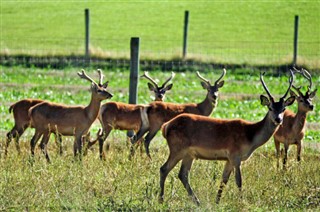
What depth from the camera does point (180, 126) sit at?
11102 mm

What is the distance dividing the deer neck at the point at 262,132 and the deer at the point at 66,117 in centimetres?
345

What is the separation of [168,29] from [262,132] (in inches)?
920

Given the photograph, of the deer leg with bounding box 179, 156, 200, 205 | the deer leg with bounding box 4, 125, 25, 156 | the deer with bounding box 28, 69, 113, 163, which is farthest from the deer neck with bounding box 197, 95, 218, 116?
the deer leg with bounding box 179, 156, 200, 205

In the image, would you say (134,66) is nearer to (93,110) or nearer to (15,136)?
(93,110)

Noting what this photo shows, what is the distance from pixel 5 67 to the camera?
Result: 25.0 metres

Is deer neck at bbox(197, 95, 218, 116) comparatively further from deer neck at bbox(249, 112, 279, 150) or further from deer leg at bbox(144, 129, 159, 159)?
deer neck at bbox(249, 112, 279, 150)

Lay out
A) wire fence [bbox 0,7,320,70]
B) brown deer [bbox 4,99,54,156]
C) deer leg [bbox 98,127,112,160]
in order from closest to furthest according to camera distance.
A: 1. deer leg [bbox 98,127,112,160]
2. brown deer [bbox 4,99,54,156]
3. wire fence [bbox 0,7,320,70]

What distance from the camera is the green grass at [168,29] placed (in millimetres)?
27594

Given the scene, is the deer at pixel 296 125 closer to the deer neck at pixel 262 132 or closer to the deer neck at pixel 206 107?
the deer neck at pixel 206 107

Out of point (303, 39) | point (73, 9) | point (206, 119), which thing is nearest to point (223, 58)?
point (303, 39)

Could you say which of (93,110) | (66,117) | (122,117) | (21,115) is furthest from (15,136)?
(122,117)

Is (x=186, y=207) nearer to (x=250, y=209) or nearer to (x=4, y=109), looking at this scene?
(x=250, y=209)

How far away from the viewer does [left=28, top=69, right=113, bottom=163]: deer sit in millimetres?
14078

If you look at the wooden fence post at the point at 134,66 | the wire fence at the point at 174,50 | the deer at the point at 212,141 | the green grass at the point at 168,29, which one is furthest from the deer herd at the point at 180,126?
the green grass at the point at 168,29
